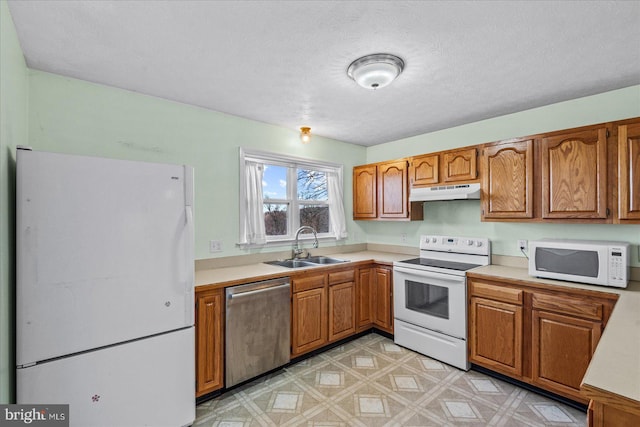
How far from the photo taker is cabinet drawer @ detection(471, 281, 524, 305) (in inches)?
93.2

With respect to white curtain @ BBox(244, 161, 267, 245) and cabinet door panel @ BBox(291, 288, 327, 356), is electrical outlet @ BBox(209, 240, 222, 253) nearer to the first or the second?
white curtain @ BBox(244, 161, 267, 245)

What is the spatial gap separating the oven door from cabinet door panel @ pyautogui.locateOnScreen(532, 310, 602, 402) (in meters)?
0.54

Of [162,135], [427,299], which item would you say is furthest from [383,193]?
[162,135]

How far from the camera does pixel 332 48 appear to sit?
1777 mm

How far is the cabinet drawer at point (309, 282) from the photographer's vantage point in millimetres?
2742

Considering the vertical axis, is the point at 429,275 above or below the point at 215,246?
below

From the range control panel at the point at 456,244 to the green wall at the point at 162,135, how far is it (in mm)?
1810

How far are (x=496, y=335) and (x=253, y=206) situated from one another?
2.51 metres

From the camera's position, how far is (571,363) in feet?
6.89

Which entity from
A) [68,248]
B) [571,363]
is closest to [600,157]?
[571,363]

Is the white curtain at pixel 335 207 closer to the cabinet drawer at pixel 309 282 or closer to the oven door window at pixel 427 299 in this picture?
the cabinet drawer at pixel 309 282

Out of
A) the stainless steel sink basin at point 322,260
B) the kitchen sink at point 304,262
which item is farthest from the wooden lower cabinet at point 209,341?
the stainless steel sink basin at point 322,260

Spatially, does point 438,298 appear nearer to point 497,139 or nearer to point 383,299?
point 383,299

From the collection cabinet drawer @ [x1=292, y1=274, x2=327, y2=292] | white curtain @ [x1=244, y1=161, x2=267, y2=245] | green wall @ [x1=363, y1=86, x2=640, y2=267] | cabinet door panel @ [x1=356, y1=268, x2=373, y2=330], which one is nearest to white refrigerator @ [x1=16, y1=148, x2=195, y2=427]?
cabinet drawer @ [x1=292, y1=274, x2=327, y2=292]
